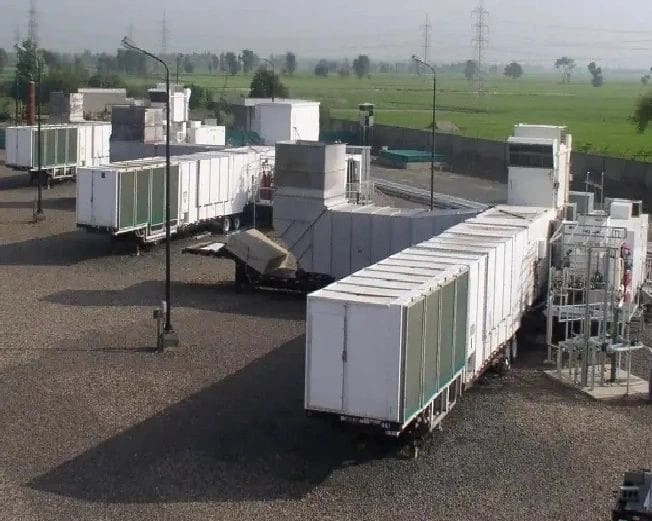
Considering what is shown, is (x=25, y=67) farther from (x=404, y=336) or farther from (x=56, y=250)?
(x=404, y=336)

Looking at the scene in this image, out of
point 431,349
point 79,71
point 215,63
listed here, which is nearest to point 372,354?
point 431,349

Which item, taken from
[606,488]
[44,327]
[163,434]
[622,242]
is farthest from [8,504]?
[622,242]

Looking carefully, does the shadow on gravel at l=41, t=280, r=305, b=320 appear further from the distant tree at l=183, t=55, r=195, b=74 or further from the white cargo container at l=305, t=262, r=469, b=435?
the distant tree at l=183, t=55, r=195, b=74

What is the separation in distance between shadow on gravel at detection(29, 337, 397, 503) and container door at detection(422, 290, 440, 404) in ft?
3.48

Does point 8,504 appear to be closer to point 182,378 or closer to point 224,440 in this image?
point 224,440

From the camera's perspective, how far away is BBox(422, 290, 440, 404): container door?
1486 centimetres

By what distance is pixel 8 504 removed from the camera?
44.2ft

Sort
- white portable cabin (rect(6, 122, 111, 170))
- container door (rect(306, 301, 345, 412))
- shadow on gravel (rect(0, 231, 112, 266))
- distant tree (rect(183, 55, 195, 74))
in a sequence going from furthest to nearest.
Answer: distant tree (rect(183, 55, 195, 74))
white portable cabin (rect(6, 122, 111, 170))
shadow on gravel (rect(0, 231, 112, 266))
container door (rect(306, 301, 345, 412))

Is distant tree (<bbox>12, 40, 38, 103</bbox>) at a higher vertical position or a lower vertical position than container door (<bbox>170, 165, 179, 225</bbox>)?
higher

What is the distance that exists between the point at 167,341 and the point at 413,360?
8.12 metres

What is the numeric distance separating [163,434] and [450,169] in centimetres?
5197

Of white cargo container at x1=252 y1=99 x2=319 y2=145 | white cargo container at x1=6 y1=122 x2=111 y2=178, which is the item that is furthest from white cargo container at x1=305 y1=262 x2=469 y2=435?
white cargo container at x1=252 y1=99 x2=319 y2=145

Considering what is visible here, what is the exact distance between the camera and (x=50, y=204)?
44531mm

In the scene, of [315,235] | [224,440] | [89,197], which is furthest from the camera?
[89,197]
